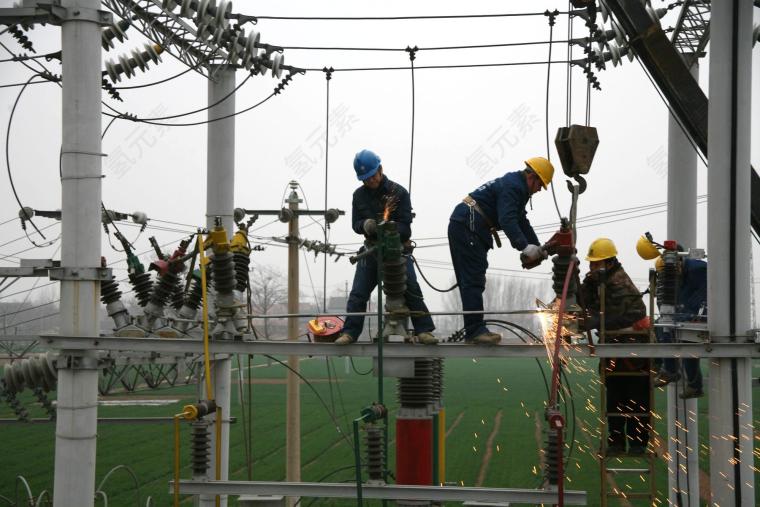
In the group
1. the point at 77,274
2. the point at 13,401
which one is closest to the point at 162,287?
the point at 77,274

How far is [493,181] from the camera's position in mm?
8461

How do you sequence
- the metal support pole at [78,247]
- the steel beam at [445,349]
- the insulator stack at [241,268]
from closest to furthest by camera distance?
the steel beam at [445,349] < the metal support pole at [78,247] < the insulator stack at [241,268]

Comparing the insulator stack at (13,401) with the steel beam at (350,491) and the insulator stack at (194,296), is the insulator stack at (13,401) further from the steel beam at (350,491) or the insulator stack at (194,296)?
the steel beam at (350,491)

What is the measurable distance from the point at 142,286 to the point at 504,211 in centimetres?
424

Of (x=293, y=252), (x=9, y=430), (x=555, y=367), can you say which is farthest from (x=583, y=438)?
(x=555, y=367)

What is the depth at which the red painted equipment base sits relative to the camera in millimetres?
8641

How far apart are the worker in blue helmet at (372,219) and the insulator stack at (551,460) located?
168cm

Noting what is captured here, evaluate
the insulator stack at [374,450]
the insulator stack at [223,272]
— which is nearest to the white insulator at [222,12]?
the insulator stack at [223,272]

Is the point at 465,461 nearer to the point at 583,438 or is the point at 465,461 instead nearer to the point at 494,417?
the point at 583,438

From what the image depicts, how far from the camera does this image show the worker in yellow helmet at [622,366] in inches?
356

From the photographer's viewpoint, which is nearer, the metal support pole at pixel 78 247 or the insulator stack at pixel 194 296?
the metal support pole at pixel 78 247

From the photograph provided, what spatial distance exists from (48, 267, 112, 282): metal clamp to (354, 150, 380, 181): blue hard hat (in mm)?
2966

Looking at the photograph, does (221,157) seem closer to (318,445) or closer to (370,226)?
(370,226)

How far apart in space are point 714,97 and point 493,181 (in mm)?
2116
